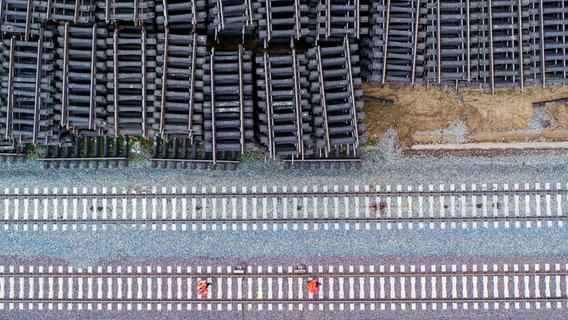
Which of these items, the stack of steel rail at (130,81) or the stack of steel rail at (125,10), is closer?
the stack of steel rail at (125,10)

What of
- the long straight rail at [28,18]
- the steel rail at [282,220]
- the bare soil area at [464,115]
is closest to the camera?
the long straight rail at [28,18]

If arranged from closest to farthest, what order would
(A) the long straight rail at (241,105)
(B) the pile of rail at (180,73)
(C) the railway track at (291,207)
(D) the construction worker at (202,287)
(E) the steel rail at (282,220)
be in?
(B) the pile of rail at (180,73), (A) the long straight rail at (241,105), (D) the construction worker at (202,287), (E) the steel rail at (282,220), (C) the railway track at (291,207)

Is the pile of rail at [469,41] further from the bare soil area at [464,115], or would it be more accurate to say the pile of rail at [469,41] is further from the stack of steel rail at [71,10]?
the stack of steel rail at [71,10]

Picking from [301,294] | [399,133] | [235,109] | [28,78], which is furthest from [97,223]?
[399,133]

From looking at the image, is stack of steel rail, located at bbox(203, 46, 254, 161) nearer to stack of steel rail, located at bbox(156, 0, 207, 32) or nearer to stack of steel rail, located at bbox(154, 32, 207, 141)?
stack of steel rail, located at bbox(154, 32, 207, 141)

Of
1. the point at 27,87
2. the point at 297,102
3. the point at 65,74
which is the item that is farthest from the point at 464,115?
the point at 27,87

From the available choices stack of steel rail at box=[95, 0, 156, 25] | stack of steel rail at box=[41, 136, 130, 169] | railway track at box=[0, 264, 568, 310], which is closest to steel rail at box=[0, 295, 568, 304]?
railway track at box=[0, 264, 568, 310]

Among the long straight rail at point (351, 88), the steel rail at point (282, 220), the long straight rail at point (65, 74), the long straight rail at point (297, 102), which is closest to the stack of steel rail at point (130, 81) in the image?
the long straight rail at point (65, 74)

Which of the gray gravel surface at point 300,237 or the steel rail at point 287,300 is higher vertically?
the gray gravel surface at point 300,237
